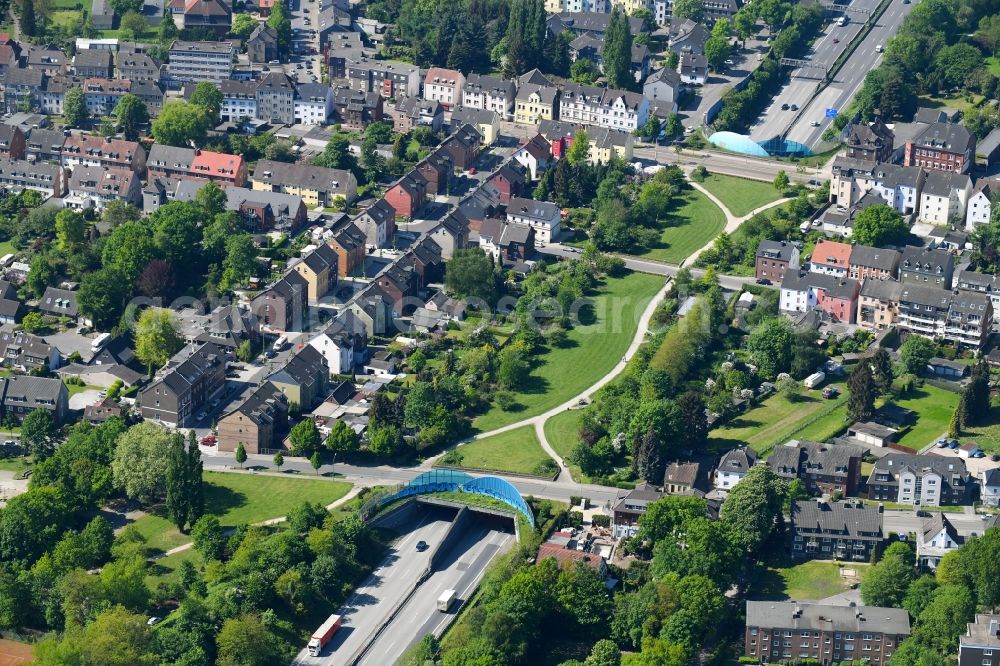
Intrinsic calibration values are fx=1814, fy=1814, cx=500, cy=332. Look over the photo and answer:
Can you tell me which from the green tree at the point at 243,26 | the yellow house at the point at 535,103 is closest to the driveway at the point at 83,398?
the yellow house at the point at 535,103

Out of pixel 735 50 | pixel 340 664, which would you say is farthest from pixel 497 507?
pixel 735 50

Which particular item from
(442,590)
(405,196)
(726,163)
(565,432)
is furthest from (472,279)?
(442,590)

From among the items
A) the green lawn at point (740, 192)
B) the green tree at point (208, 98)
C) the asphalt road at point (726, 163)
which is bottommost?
the green lawn at point (740, 192)

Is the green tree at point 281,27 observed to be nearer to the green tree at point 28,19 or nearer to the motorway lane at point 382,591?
the green tree at point 28,19

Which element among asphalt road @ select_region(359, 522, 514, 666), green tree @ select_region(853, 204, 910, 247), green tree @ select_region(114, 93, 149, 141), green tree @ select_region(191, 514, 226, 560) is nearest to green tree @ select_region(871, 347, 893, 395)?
green tree @ select_region(853, 204, 910, 247)

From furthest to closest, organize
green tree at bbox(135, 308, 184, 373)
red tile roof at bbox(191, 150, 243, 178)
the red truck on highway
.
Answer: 1. red tile roof at bbox(191, 150, 243, 178)
2. green tree at bbox(135, 308, 184, 373)
3. the red truck on highway

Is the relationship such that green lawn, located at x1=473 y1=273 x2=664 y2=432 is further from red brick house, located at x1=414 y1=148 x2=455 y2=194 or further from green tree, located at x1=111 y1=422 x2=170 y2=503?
red brick house, located at x1=414 y1=148 x2=455 y2=194
